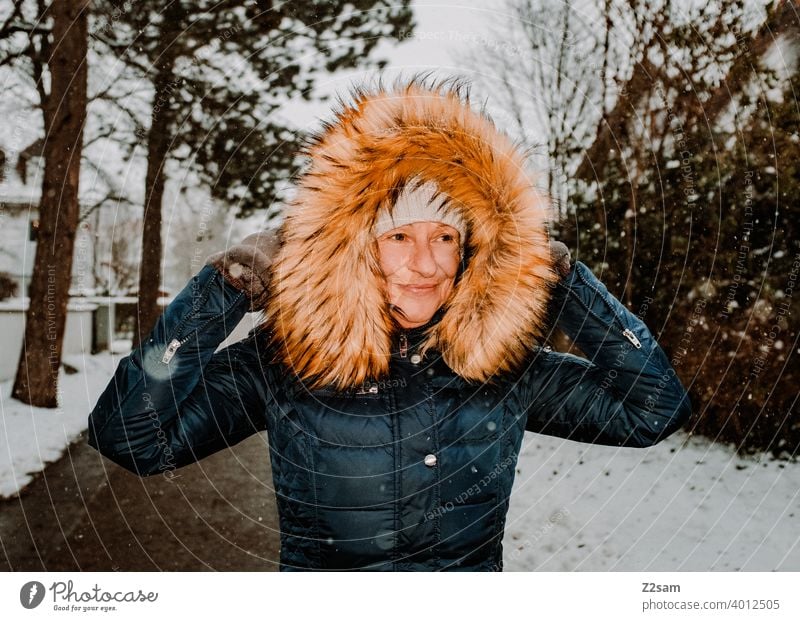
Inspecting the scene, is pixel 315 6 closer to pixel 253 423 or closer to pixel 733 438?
pixel 253 423

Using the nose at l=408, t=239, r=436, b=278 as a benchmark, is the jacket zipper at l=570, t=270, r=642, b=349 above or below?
below

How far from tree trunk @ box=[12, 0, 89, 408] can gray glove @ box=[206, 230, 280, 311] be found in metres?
1.83

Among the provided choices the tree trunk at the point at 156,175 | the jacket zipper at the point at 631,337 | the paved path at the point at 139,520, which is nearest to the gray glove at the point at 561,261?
the jacket zipper at the point at 631,337

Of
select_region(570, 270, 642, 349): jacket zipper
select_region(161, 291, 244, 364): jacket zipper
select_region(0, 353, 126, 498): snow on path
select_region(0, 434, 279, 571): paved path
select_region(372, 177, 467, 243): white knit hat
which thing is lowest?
select_region(0, 434, 279, 571): paved path

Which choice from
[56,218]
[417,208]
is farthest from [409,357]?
[56,218]

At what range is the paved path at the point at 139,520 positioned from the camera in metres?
2.17

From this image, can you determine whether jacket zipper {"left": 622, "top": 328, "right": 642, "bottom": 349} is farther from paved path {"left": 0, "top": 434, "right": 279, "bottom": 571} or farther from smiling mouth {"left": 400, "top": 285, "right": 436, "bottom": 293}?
paved path {"left": 0, "top": 434, "right": 279, "bottom": 571}

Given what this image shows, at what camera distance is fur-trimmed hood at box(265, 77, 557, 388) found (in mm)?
1223

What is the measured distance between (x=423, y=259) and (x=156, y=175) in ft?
6.94

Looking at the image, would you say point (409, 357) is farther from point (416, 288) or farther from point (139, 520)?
point (139, 520)

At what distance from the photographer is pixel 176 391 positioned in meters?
1.11

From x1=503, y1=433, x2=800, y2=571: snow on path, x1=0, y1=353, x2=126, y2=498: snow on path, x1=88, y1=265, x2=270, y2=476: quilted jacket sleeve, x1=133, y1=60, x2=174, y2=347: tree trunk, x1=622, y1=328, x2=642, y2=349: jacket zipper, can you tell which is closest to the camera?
x1=88, y1=265, x2=270, y2=476: quilted jacket sleeve

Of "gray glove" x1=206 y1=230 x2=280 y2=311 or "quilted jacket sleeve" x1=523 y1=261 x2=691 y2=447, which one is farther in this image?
"quilted jacket sleeve" x1=523 y1=261 x2=691 y2=447

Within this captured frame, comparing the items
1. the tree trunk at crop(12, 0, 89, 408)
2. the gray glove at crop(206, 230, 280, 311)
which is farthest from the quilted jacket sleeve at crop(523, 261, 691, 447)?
the tree trunk at crop(12, 0, 89, 408)
